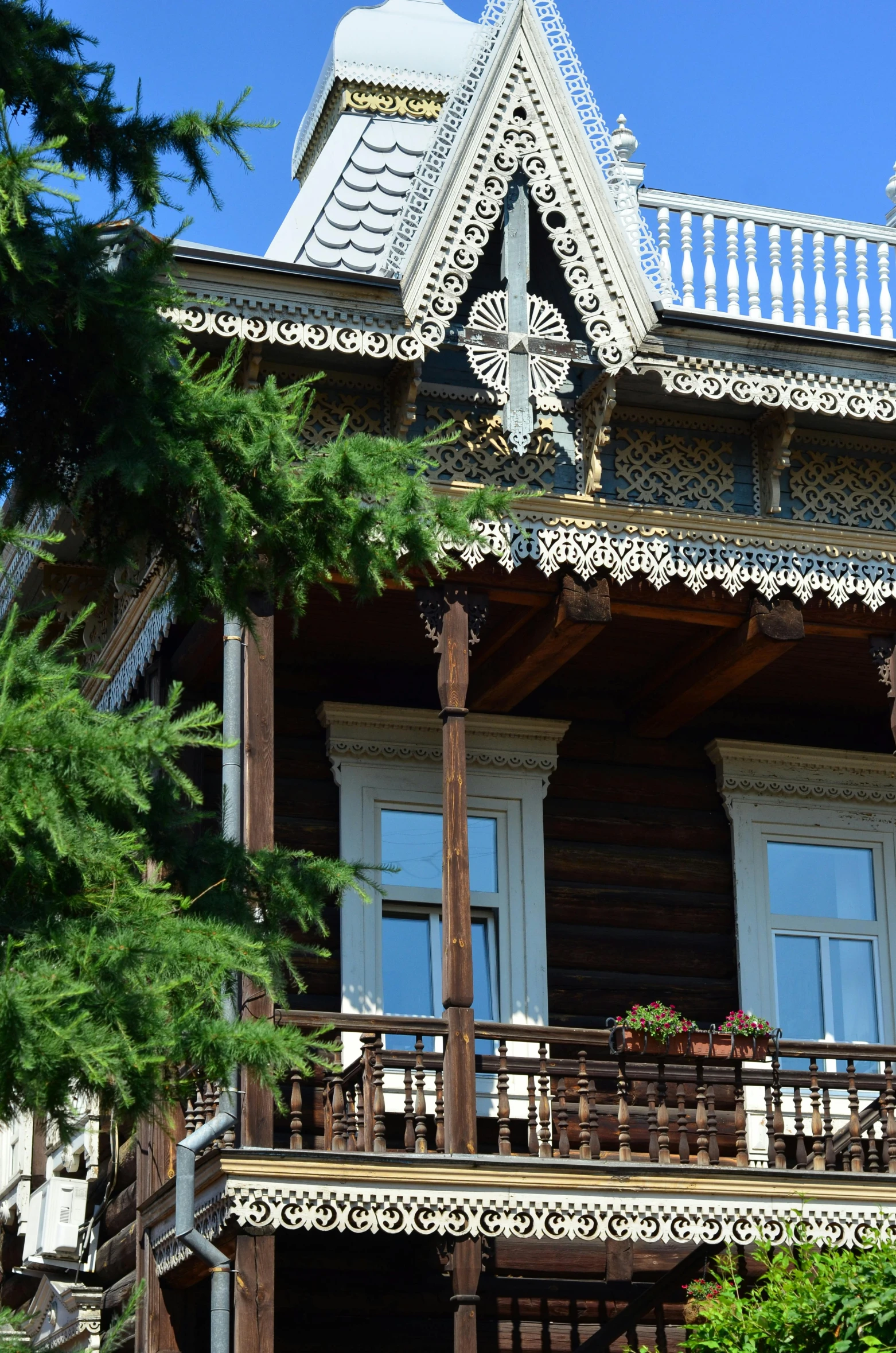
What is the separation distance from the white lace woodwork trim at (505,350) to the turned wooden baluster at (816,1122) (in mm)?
4218

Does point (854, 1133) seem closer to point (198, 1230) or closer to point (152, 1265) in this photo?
point (198, 1230)

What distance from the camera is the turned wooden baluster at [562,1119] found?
11469 millimetres

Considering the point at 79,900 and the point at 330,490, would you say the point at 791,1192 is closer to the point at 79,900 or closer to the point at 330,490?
the point at 330,490

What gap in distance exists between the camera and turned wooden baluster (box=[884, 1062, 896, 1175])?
1200cm

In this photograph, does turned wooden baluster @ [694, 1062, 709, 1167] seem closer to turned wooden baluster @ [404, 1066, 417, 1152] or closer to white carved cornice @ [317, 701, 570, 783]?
turned wooden baluster @ [404, 1066, 417, 1152]

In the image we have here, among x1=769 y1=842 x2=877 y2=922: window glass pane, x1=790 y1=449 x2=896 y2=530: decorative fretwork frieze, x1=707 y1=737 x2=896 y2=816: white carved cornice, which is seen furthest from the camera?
x1=707 y1=737 x2=896 y2=816: white carved cornice

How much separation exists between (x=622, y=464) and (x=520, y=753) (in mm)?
2529

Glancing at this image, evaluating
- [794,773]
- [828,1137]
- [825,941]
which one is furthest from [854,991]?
[828,1137]

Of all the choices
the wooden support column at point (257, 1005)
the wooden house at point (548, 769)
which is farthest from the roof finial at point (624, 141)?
the wooden support column at point (257, 1005)

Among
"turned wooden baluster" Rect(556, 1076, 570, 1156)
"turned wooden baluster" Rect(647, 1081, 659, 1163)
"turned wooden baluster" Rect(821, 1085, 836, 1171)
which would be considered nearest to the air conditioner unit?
"turned wooden baluster" Rect(556, 1076, 570, 1156)

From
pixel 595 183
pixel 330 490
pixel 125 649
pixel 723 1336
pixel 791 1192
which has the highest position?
pixel 595 183

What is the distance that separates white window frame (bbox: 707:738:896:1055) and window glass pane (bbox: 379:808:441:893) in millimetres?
2134

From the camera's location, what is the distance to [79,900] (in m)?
6.74

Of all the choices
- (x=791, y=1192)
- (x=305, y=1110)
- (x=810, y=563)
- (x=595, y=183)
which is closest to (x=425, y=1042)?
(x=305, y=1110)
